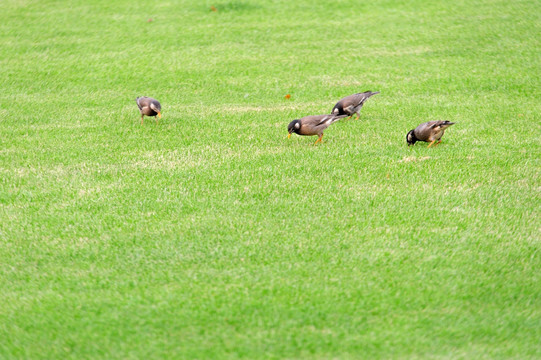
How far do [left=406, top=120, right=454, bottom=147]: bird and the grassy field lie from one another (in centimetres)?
17

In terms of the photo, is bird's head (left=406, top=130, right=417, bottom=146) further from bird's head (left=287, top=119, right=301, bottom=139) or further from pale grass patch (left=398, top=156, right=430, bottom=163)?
bird's head (left=287, top=119, right=301, bottom=139)

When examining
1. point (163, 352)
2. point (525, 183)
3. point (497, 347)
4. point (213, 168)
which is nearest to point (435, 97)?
point (525, 183)

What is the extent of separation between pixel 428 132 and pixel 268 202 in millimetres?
2940

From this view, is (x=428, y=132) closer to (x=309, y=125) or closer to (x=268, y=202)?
(x=309, y=125)

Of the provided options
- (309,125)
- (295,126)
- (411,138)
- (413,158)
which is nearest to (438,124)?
(411,138)

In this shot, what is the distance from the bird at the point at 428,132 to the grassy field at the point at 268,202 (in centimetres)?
17

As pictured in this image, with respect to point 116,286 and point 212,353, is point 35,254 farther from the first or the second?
point 212,353

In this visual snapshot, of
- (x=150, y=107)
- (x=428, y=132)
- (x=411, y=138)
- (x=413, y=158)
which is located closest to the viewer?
(x=413, y=158)

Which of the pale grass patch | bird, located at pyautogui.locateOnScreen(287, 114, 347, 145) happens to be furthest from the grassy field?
bird, located at pyautogui.locateOnScreen(287, 114, 347, 145)

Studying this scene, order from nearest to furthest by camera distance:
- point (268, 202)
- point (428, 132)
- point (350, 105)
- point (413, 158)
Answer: point (268, 202) → point (413, 158) → point (428, 132) → point (350, 105)

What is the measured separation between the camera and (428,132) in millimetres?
8625

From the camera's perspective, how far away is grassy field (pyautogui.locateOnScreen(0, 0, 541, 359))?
477 centimetres

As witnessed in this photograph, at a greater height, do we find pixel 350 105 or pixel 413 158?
pixel 413 158

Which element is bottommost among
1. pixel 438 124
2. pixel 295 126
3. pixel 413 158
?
pixel 413 158
